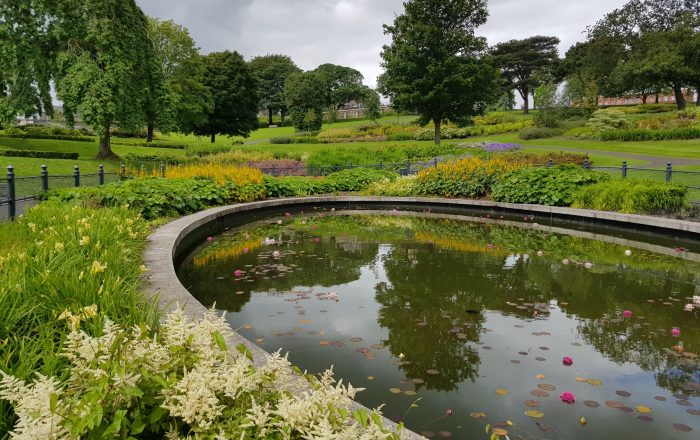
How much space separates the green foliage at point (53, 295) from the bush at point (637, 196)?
38.0ft

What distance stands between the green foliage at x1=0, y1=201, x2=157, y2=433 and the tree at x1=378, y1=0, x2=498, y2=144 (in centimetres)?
2759

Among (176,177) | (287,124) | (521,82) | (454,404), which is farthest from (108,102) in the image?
(521,82)

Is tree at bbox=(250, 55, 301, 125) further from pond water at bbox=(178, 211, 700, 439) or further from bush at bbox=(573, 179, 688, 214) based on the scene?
pond water at bbox=(178, 211, 700, 439)

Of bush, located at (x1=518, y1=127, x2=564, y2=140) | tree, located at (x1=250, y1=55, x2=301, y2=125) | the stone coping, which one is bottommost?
the stone coping

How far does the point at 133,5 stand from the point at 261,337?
28274 mm

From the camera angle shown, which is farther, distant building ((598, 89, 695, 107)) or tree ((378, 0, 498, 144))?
distant building ((598, 89, 695, 107))

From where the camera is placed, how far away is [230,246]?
10.1 m

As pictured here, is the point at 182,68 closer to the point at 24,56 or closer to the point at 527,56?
the point at 24,56

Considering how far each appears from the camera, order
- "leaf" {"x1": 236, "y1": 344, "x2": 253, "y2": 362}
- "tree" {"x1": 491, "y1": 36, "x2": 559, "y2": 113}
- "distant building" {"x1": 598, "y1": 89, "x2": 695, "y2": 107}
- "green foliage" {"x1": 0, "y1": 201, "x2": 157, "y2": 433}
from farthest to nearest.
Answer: "tree" {"x1": 491, "y1": 36, "x2": 559, "y2": 113}, "distant building" {"x1": 598, "y1": 89, "x2": 695, "y2": 107}, "green foliage" {"x1": 0, "y1": 201, "x2": 157, "y2": 433}, "leaf" {"x1": 236, "y1": 344, "x2": 253, "y2": 362}

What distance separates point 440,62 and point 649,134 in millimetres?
14293

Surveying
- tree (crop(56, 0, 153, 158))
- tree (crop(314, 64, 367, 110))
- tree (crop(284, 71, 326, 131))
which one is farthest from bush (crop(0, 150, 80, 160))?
tree (crop(314, 64, 367, 110))

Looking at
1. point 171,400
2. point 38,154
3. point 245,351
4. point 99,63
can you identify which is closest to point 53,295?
point 245,351

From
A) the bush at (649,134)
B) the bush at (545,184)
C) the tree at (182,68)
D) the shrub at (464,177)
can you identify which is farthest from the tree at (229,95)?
the bush at (545,184)

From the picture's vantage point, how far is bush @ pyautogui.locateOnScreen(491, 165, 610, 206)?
14039mm
